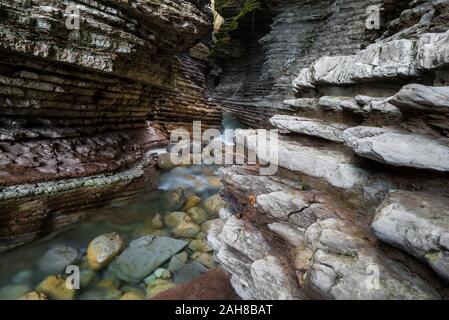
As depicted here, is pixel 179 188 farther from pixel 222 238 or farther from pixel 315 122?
pixel 315 122

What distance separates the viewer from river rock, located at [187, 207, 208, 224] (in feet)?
18.8

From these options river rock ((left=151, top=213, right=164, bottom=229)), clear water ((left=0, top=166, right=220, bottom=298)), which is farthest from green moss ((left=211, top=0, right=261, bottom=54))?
river rock ((left=151, top=213, right=164, bottom=229))

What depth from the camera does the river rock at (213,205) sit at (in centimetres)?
602

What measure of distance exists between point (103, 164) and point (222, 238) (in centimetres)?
317

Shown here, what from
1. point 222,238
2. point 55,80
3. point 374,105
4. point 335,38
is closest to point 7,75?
point 55,80

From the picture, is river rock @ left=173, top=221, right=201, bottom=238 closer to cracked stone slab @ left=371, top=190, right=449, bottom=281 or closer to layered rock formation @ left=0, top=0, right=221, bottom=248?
layered rock formation @ left=0, top=0, right=221, bottom=248

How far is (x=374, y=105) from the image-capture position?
3193 mm

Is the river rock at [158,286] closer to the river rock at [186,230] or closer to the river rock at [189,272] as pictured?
the river rock at [189,272]

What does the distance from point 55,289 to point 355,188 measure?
161 inches

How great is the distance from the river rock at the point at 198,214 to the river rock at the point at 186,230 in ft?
0.80

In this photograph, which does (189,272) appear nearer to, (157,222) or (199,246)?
(199,246)

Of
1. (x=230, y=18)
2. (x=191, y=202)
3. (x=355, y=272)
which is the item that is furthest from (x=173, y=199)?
(x=230, y=18)

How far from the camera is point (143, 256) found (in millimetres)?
4578

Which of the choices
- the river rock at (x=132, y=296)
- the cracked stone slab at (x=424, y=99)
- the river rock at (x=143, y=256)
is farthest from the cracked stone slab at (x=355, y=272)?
the river rock at (x=143, y=256)
